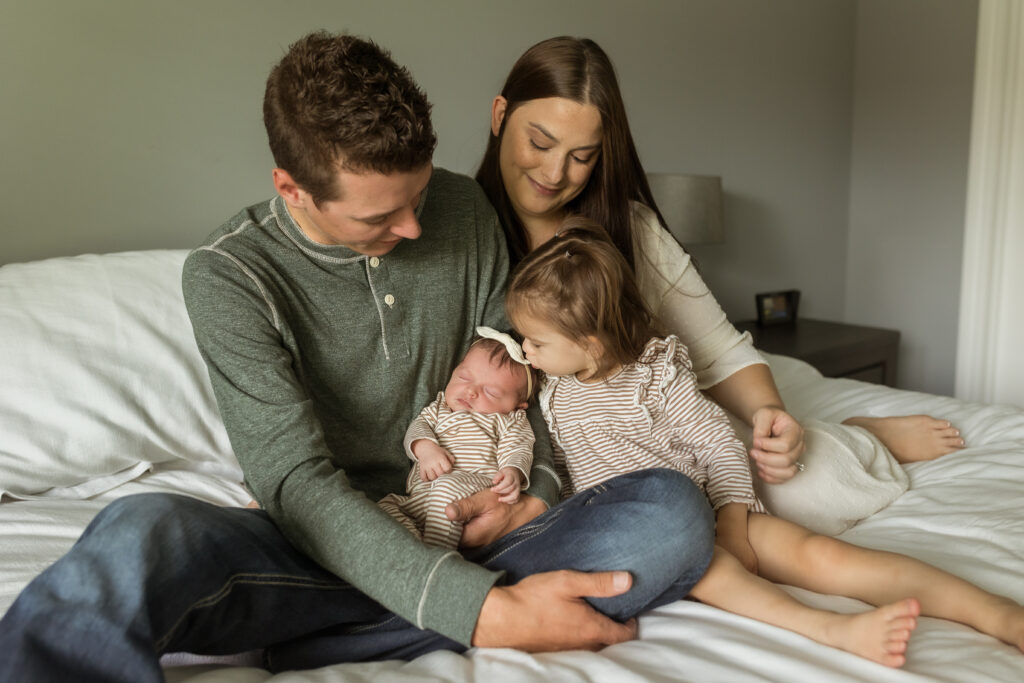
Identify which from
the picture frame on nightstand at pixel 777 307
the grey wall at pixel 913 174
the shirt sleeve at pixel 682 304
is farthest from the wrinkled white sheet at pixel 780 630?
the grey wall at pixel 913 174

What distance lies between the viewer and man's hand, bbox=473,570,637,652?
3.02 feet

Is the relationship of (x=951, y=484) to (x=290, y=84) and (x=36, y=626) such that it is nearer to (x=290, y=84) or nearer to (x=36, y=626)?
(x=290, y=84)

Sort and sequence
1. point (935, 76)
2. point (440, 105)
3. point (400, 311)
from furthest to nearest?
point (935, 76) → point (440, 105) → point (400, 311)

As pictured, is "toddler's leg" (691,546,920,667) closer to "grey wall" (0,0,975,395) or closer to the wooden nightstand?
"grey wall" (0,0,975,395)

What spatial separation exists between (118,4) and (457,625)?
151 centimetres

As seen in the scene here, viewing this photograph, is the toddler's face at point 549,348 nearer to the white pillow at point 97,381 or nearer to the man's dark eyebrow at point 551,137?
the man's dark eyebrow at point 551,137

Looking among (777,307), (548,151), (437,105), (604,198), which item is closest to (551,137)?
(548,151)

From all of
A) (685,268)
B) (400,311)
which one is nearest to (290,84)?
(400,311)

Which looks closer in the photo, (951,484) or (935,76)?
(951,484)

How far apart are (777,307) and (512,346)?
6.98 ft

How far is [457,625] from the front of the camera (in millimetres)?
913

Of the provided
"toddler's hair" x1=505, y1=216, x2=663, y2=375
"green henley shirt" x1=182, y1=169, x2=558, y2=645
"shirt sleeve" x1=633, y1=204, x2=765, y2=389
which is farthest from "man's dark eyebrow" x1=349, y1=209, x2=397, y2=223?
"shirt sleeve" x1=633, y1=204, x2=765, y2=389

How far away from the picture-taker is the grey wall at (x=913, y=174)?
324 centimetres

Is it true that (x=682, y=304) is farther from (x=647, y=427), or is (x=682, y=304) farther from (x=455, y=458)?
(x=455, y=458)
